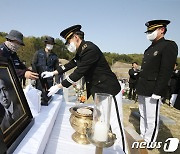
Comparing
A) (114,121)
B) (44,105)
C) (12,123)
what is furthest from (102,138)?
(114,121)

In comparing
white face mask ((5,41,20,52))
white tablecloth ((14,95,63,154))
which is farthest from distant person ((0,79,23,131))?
white face mask ((5,41,20,52))

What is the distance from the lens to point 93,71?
7.18 feet

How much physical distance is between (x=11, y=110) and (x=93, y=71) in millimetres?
1267

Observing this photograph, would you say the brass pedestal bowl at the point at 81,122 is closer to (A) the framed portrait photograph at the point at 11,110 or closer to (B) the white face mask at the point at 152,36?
(A) the framed portrait photograph at the point at 11,110

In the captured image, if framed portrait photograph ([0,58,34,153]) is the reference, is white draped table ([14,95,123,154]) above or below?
below

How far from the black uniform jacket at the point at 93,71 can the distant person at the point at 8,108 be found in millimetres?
1016

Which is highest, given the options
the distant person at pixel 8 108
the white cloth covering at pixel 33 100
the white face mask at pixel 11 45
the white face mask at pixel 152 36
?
the white face mask at pixel 152 36

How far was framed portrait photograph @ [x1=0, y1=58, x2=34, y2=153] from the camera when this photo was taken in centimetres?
A: 90

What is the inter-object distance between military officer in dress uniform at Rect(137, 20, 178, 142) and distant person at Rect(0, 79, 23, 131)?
2.22 m

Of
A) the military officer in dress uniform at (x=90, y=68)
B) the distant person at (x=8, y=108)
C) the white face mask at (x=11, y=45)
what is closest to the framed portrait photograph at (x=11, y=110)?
the distant person at (x=8, y=108)

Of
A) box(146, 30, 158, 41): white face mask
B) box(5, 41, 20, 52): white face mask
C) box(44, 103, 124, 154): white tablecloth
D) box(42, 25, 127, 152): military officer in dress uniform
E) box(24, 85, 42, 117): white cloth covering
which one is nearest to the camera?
box(44, 103, 124, 154): white tablecloth

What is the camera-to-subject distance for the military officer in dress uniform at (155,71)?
2.82 m

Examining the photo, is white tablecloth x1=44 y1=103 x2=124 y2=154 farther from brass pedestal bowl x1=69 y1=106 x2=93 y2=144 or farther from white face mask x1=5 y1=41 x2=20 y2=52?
white face mask x1=5 y1=41 x2=20 y2=52

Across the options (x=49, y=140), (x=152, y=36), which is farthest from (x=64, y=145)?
(x=152, y=36)
